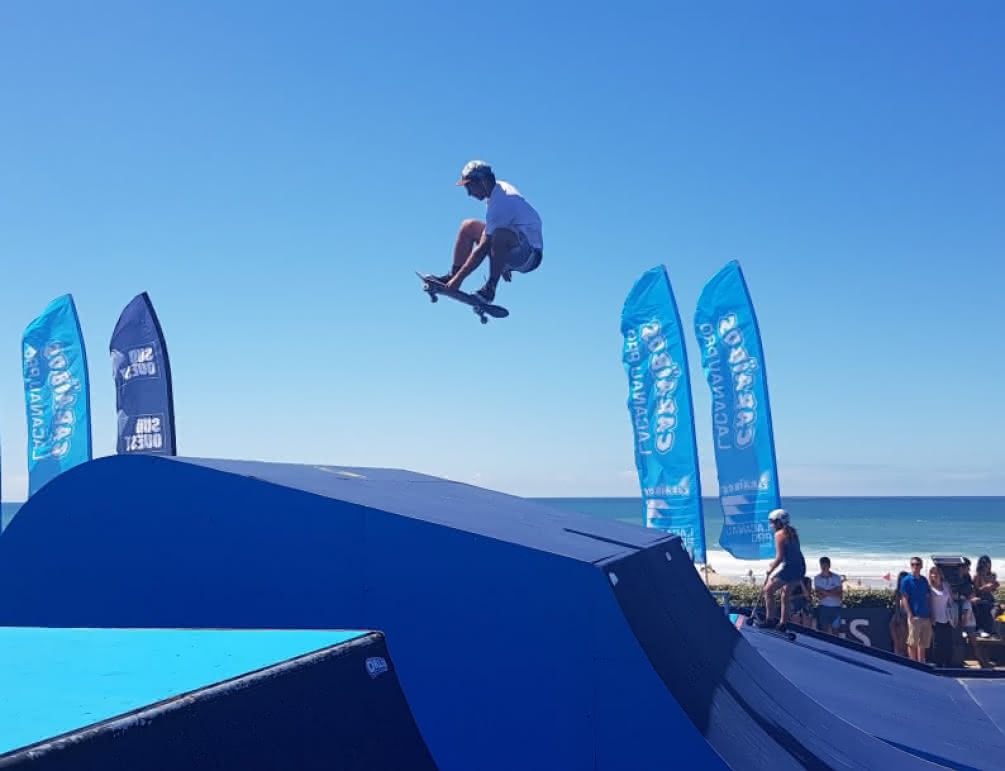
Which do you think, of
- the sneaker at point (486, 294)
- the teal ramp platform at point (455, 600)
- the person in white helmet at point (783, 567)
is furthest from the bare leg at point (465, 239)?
the person in white helmet at point (783, 567)

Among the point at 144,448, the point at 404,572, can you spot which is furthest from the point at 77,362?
the point at 404,572

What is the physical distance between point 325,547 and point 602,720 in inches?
65.1

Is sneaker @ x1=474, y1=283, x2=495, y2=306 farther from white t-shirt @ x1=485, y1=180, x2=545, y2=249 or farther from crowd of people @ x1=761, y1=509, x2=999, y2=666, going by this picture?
crowd of people @ x1=761, y1=509, x2=999, y2=666

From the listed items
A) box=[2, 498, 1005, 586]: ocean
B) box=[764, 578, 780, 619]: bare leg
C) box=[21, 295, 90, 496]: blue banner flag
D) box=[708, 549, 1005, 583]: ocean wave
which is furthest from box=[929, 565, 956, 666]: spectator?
box=[708, 549, 1005, 583]: ocean wave

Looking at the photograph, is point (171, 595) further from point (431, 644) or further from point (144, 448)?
point (144, 448)

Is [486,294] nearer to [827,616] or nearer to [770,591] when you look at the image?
[770,591]

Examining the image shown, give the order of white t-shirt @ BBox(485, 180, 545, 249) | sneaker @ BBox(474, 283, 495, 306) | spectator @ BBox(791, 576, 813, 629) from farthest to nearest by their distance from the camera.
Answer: spectator @ BBox(791, 576, 813, 629) → sneaker @ BBox(474, 283, 495, 306) → white t-shirt @ BBox(485, 180, 545, 249)

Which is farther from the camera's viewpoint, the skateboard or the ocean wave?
the ocean wave

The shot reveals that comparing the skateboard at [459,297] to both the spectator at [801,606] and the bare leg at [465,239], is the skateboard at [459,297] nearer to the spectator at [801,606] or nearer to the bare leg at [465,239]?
the bare leg at [465,239]

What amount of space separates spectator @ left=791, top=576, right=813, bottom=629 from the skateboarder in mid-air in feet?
17.6

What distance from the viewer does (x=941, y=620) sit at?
10133 mm

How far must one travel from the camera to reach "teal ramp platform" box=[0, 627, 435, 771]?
69.8 inches

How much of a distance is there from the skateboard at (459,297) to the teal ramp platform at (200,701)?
476 centimetres

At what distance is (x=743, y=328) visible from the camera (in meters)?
17.0
